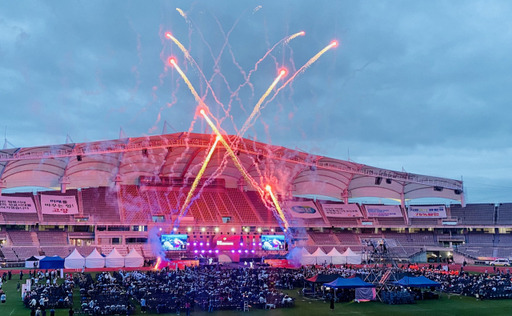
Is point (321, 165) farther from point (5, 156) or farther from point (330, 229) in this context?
point (5, 156)

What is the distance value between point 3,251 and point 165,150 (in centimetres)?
2038

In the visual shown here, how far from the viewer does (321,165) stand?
2381 inches

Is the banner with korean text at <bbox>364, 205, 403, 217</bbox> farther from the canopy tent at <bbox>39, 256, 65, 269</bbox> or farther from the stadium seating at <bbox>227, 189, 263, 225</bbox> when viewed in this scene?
the canopy tent at <bbox>39, 256, 65, 269</bbox>

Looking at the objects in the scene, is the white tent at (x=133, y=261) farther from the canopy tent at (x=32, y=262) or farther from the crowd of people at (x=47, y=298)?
the crowd of people at (x=47, y=298)

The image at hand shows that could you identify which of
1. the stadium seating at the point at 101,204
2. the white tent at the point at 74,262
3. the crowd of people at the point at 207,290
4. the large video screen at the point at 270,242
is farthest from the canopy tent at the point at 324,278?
the stadium seating at the point at 101,204

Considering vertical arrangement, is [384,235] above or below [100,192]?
below

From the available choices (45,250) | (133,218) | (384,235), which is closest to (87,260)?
(45,250)

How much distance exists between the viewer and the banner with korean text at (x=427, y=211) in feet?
228

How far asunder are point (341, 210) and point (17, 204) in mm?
43887

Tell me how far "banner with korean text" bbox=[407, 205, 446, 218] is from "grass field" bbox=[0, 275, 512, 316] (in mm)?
41091

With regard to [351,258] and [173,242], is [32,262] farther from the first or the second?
[351,258]

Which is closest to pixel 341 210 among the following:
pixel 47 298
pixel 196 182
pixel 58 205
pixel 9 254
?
pixel 196 182

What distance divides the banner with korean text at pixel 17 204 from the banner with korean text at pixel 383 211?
46.4 metres

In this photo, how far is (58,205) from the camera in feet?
191
